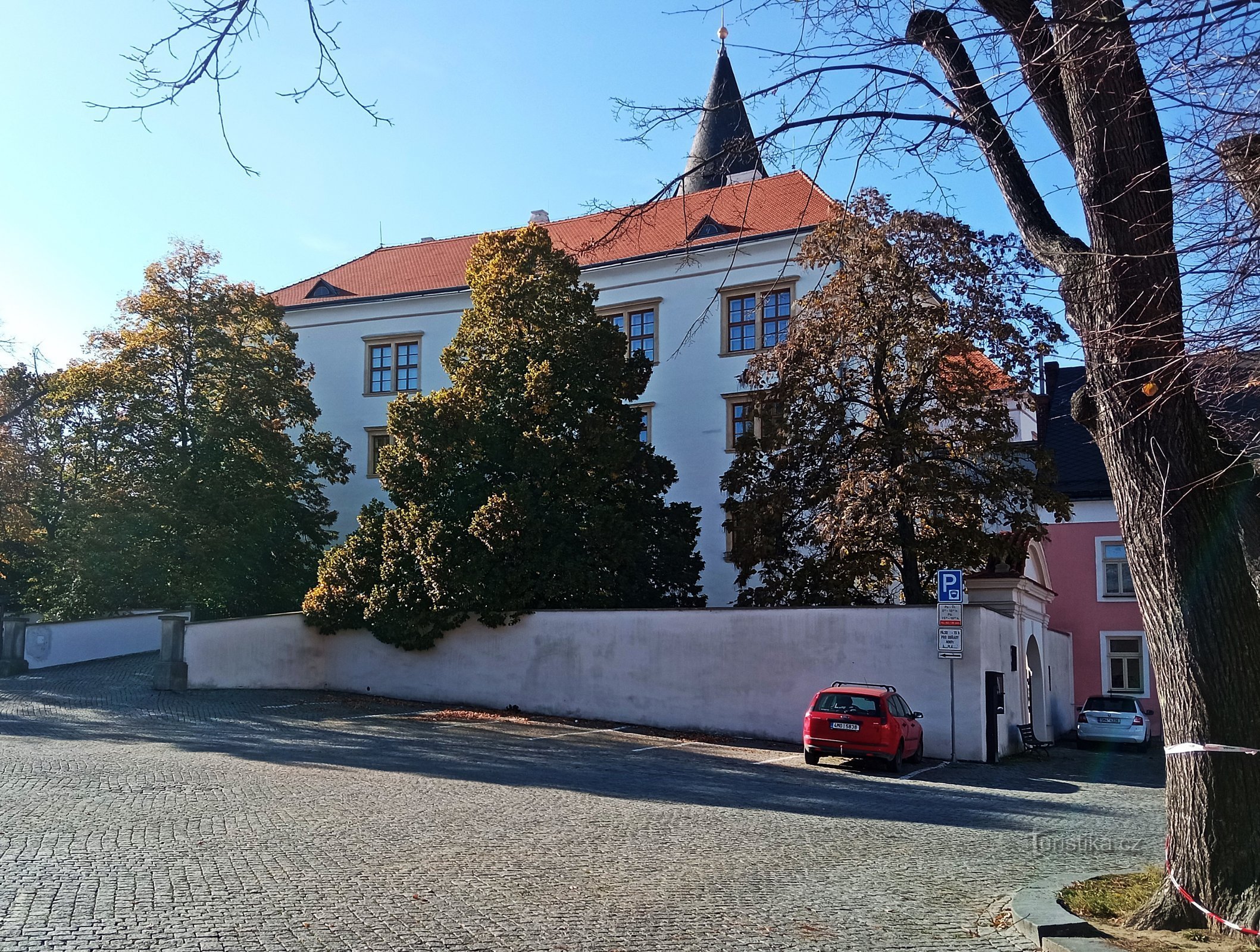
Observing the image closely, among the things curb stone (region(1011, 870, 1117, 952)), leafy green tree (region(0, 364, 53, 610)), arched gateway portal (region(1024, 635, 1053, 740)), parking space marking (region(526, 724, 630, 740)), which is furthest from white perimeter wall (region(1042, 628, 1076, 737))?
leafy green tree (region(0, 364, 53, 610))

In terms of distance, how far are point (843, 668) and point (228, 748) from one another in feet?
37.8

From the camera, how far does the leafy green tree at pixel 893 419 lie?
23.7 metres

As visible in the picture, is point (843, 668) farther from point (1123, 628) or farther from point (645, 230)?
point (645, 230)

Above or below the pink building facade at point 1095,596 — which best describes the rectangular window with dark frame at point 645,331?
above

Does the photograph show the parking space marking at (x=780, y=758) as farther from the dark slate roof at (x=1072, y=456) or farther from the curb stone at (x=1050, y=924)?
the dark slate roof at (x=1072, y=456)

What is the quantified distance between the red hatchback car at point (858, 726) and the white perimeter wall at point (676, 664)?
7.95 ft

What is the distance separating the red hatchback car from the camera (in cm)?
1847

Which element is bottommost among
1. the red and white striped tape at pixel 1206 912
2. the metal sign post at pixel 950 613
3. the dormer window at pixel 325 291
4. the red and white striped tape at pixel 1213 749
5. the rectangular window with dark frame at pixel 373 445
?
the red and white striped tape at pixel 1206 912

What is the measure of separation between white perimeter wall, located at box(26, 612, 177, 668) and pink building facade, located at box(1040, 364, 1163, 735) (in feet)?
90.1

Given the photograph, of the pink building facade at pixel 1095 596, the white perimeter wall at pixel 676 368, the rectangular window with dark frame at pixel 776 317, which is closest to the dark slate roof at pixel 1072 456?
the pink building facade at pixel 1095 596

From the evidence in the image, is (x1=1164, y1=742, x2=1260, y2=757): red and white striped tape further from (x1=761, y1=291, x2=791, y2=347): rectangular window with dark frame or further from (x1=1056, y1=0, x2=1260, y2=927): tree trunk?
(x1=761, y1=291, x2=791, y2=347): rectangular window with dark frame

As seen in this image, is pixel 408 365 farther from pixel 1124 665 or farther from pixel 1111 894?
pixel 1111 894

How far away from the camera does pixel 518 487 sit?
26703 millimetres

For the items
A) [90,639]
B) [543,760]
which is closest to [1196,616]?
[543,760]
